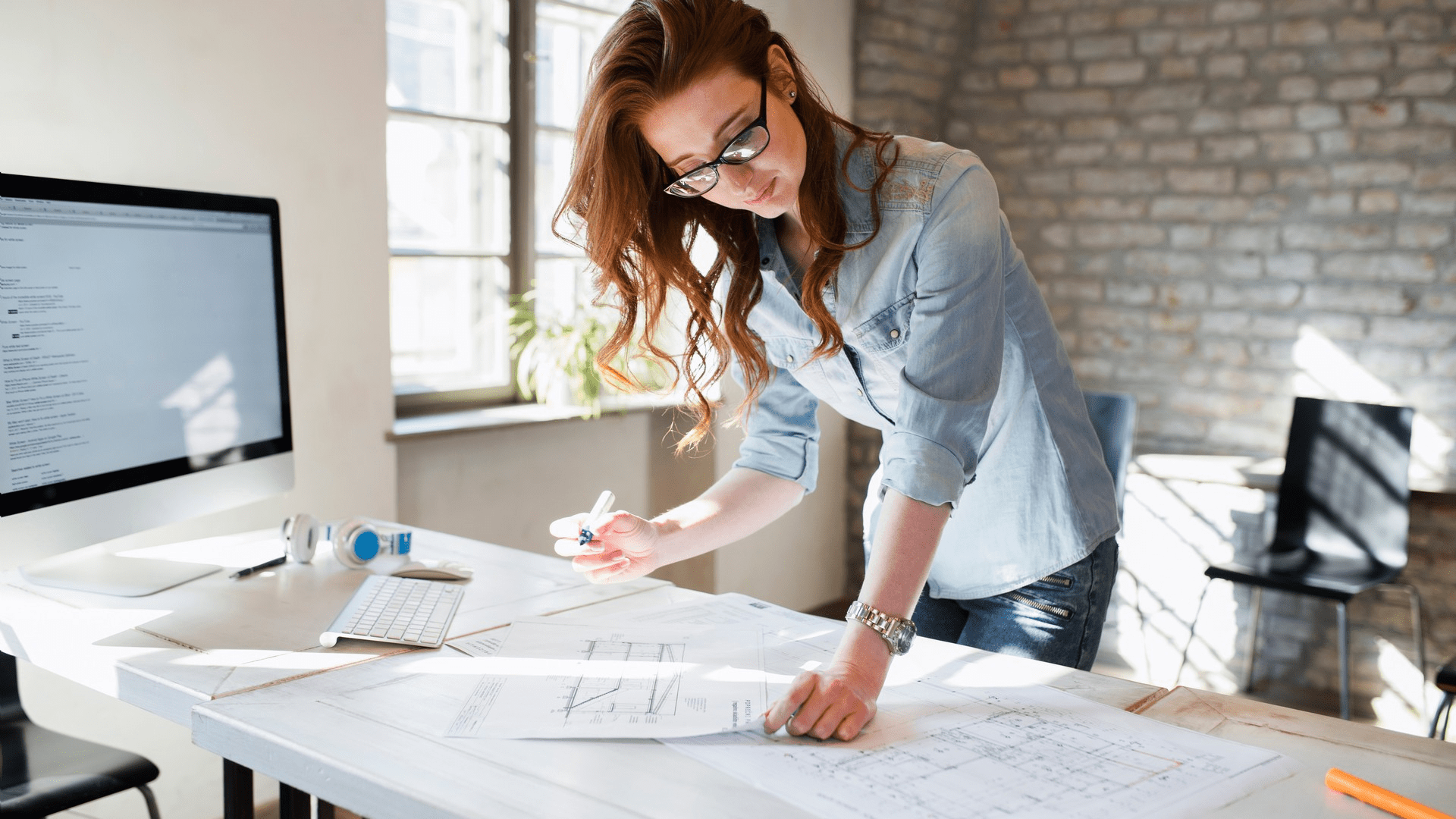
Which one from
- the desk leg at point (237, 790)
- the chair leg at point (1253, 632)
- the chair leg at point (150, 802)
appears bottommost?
the chair leg at point (1253, 632)

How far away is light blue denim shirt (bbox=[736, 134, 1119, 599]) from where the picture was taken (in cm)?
118

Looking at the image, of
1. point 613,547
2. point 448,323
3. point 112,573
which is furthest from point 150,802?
point 448,323

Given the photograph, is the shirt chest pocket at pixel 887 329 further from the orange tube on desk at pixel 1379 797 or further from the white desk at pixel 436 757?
the orange tube on desk at pixel 1379 797

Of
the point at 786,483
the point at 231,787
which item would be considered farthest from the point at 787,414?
the point at 231,787

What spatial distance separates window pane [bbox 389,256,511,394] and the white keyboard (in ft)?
5.49

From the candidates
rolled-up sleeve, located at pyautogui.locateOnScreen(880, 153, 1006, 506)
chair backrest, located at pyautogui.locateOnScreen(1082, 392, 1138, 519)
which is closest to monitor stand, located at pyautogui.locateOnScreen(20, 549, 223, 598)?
rolled-up sleeve, located at pyautogui.locateOnScreen(880, 153, 1006, 506)

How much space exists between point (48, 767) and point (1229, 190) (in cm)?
373

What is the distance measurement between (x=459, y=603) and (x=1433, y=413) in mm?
3305

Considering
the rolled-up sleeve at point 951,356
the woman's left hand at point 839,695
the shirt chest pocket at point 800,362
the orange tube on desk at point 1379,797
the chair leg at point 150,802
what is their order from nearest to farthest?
the orange tube on desk at point 1379,797
the woman's left hand at point 839,695
the rolled-up sleeve at point 951,356
the shirt chest pocket at point 800,362
the chair leg at point 150,802

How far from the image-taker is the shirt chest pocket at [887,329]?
130 centimetres

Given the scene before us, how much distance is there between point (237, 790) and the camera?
1252 millimetres

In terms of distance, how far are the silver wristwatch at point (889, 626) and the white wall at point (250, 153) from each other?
1.77 m

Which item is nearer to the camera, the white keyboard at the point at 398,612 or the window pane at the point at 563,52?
the white keyboard at the point at 398,612

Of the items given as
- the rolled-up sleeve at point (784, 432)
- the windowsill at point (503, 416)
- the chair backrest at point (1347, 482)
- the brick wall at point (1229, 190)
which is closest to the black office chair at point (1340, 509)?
the chair backrest at point (1347, 482)
